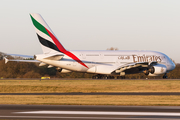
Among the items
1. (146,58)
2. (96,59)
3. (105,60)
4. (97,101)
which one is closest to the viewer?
(97,101)

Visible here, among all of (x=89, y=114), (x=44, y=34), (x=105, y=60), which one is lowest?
(x=89, y=114)

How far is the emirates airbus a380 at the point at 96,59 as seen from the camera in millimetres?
44906

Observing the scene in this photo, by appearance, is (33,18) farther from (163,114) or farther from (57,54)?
(163,114)

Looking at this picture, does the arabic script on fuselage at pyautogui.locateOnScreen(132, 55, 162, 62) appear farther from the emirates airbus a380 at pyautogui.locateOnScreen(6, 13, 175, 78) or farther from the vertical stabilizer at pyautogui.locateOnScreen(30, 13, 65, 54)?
the vertical stabilizer at pyautogui.locateOnScreen(30, 13, 65, 54)

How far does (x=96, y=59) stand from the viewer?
4778 cm

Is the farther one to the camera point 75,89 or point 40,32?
point 40,32

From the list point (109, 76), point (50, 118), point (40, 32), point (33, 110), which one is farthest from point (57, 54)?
point (50, 118)

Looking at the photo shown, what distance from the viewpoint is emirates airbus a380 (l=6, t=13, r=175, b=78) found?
44.9 metres

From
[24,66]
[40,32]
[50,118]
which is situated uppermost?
[40,32]

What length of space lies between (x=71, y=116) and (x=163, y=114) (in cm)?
471

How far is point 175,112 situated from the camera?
1619 centimetres

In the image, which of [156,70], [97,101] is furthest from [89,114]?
[156,70]

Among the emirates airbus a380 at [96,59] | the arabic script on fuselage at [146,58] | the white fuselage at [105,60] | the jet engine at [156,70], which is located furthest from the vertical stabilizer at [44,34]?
the jet engine at [156,70]

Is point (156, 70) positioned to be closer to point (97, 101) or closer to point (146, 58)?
point (146, 58)
